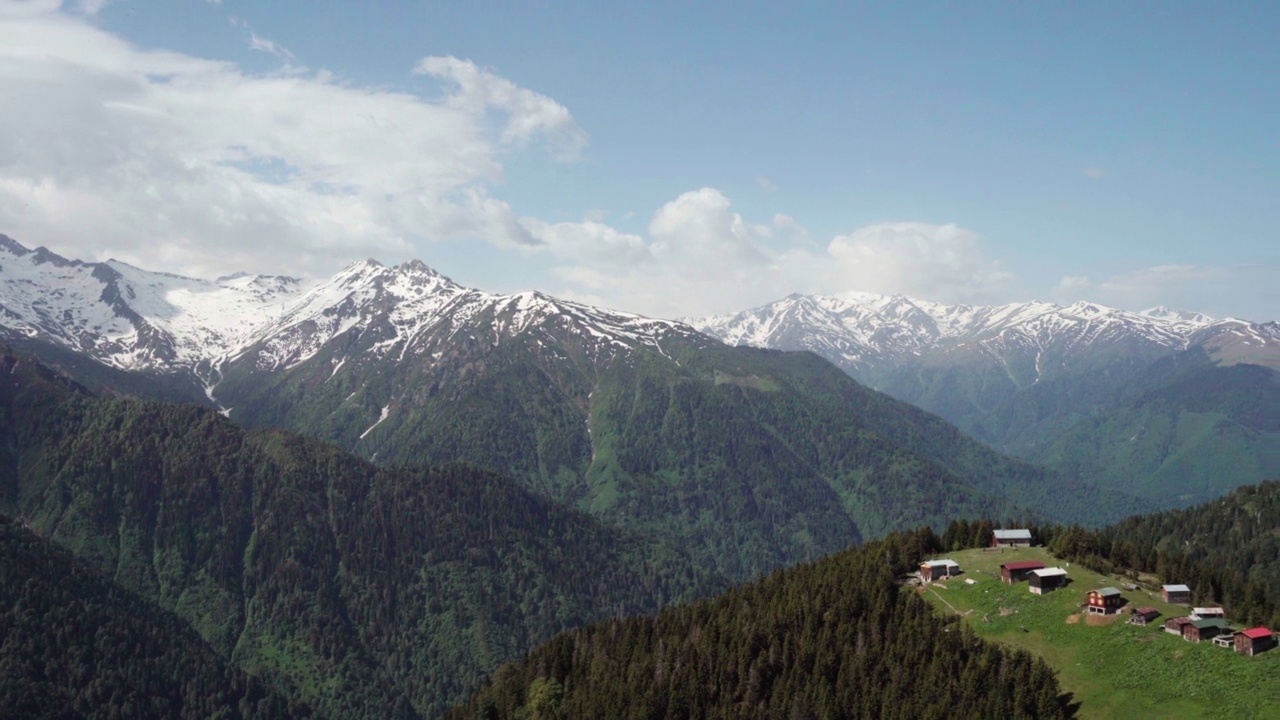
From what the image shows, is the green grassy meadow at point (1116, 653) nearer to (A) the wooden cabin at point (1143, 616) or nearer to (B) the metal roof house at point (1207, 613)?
(A) the wooden cabin at point (1143, 616)

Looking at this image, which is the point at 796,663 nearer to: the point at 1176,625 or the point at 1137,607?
the point at 1137,607

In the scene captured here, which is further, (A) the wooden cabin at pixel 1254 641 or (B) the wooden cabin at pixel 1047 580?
(B) the wooden cabin at pixel 1047 580

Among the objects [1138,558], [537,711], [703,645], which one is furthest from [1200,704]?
[537,711]

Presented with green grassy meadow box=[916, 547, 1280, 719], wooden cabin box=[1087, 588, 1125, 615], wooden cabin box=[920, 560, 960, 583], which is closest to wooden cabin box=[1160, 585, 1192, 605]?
green grassy meadow box=[916, 547, 1280, 719]

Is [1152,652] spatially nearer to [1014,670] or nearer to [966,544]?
[1014,670]

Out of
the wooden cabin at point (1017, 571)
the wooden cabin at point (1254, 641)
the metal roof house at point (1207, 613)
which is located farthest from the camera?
the wooden cabin at point (1017, 571)

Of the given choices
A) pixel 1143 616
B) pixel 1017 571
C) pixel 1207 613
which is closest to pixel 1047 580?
pixel 1017 571

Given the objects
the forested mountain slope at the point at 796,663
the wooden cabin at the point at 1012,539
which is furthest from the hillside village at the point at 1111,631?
the wooden cabin at the point at 1012,539
